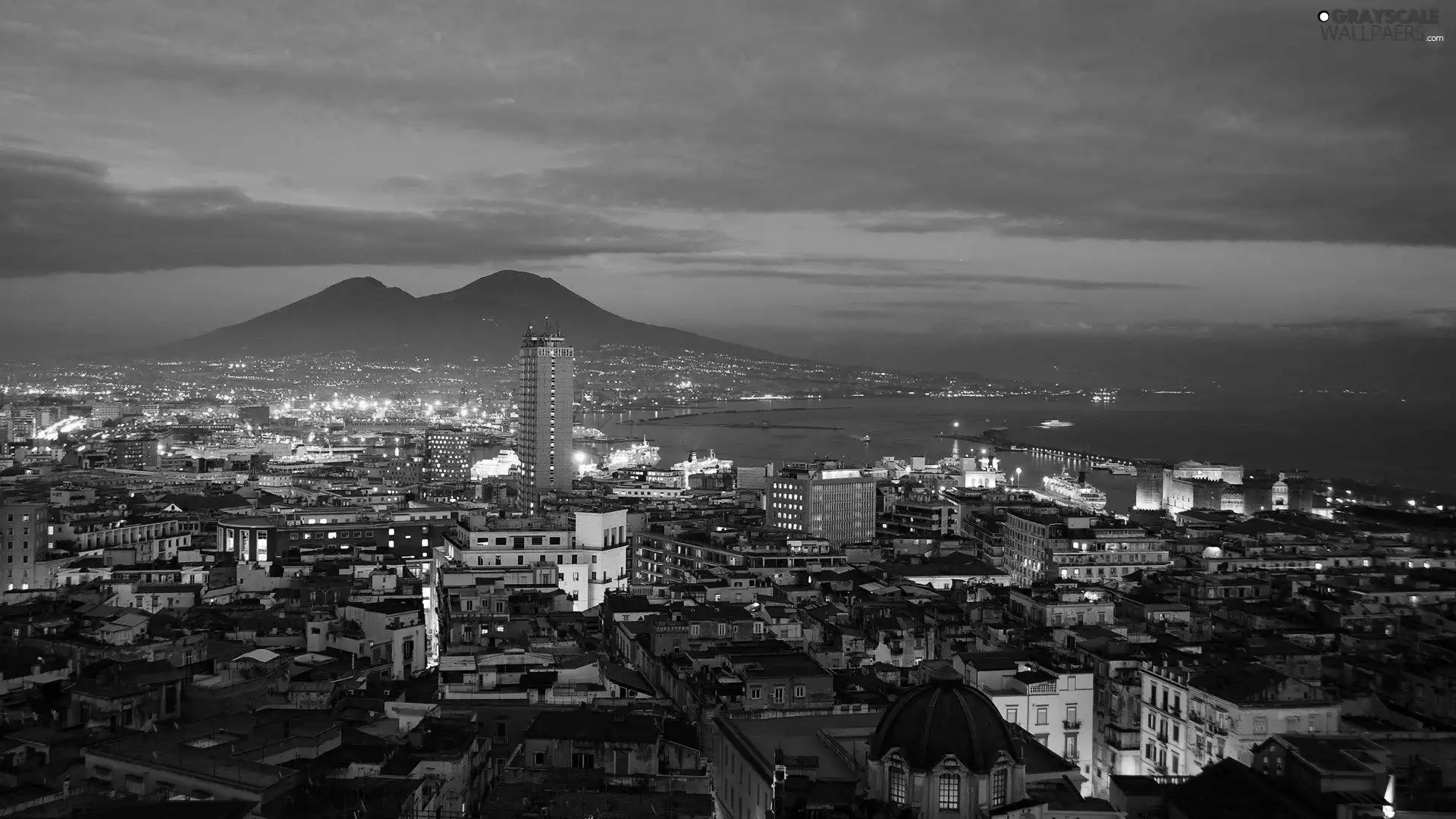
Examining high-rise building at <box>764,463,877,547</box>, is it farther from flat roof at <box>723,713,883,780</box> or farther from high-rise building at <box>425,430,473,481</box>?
high-rise building at <box>425,430,473,481</box>

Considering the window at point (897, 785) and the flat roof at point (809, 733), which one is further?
the flat roof at point (809, 733)

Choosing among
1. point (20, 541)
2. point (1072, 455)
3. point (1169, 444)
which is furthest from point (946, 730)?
point (1169, 444)

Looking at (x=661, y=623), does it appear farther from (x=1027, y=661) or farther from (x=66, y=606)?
(x=66, y=606)

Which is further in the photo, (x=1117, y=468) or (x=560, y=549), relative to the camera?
(x=1117, y=468)

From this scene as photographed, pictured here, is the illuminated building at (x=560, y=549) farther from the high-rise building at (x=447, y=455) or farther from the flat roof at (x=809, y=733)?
the high-rise building at (x=447, y=455)

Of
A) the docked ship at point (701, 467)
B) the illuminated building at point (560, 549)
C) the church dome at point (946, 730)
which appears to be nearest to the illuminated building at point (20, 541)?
the illuminated building at point (560, 549)

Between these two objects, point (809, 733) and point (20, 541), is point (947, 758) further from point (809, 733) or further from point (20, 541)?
point (20, 541)

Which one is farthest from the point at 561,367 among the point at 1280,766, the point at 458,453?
the point at 1280,766
